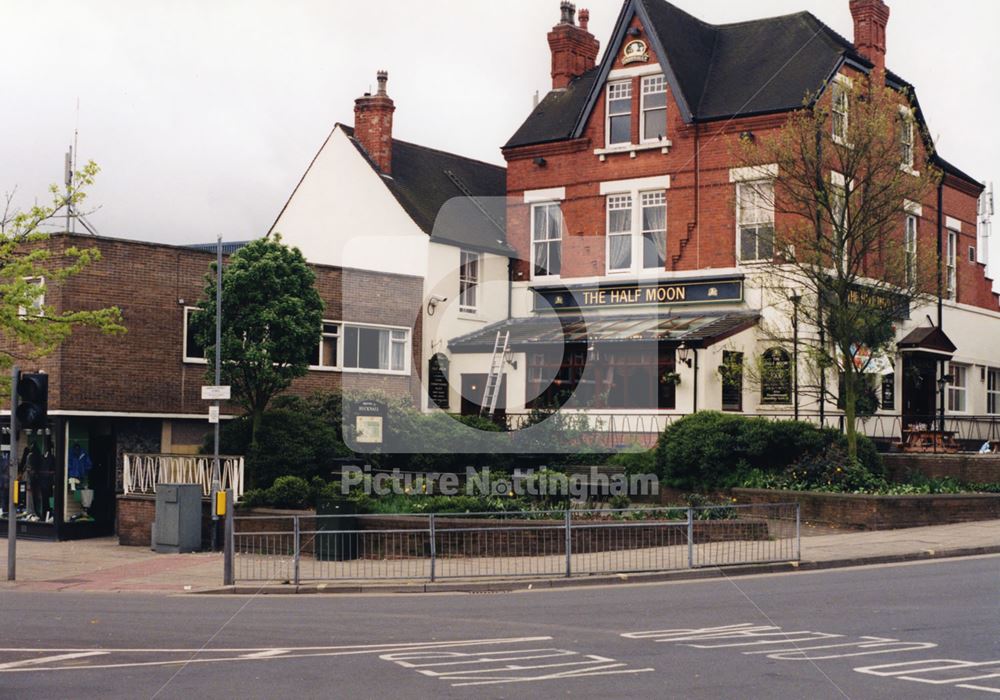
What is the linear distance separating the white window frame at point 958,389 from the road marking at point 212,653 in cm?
3064

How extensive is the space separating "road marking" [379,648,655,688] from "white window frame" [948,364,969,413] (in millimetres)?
31294

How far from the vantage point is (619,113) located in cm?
3762

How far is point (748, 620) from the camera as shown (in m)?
13.8

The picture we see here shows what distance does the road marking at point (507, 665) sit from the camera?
10555mm

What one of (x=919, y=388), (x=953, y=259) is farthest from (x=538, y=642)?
(x=953, y=259)

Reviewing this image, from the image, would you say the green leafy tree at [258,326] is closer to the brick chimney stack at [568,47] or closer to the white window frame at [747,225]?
the white window frame at [747,225]

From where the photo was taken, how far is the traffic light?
2102cm

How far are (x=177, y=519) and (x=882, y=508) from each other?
1398cm

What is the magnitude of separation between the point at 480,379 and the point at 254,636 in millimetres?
24220

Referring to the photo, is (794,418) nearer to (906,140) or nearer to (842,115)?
(906,140)

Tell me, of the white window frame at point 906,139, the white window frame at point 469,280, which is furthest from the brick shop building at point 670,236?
the white window frame at point 906,139

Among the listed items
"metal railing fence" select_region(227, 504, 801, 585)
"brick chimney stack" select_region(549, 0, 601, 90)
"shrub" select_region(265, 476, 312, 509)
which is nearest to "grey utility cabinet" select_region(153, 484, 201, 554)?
"shrub" select_region(265, 476, 312, 509)

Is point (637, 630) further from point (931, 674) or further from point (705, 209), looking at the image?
point (705, 209)

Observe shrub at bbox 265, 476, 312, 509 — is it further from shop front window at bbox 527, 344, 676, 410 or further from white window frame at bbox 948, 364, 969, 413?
white window frame at bbox 948, 364, 969, 413
